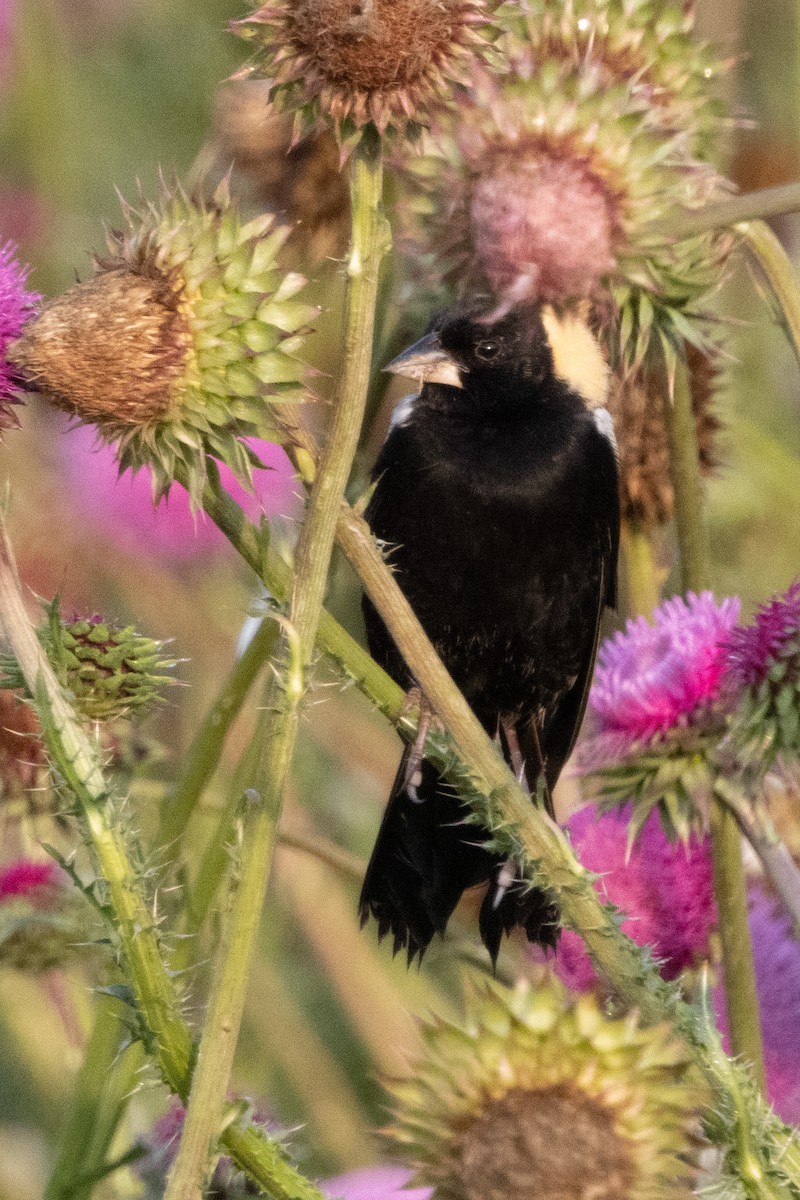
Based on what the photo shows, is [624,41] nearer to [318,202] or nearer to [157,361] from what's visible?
[318,202]

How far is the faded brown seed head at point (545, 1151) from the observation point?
944 millimetres

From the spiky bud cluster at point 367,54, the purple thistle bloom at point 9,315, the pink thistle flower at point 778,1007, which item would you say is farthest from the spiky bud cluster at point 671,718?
the purple thistle bloom at point 9,315

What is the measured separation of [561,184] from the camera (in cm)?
152

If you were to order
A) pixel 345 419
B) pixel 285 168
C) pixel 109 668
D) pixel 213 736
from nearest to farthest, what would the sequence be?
pixel 345 419 → pixel 109 668 → pixel 213 736 → pixel 285 168

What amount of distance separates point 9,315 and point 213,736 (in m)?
0.59

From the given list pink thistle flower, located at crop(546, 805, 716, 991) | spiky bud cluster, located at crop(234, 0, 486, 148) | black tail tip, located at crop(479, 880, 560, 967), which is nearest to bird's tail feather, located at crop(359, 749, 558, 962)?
black tail tip, located at crop(479, 880, 560, 967)

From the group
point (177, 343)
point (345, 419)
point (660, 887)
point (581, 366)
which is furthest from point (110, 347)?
point (581, 366)

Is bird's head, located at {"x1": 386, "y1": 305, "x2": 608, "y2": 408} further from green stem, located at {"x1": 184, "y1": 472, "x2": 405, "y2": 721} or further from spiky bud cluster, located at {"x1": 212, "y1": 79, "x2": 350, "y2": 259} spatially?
green stem, located at {"x1": 184, "y1": 472, "x2": 405, "y2": 721}

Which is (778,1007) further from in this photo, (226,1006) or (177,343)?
(177,343)

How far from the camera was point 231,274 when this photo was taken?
1376 mm

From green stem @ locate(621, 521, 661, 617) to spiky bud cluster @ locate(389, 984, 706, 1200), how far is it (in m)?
1.09

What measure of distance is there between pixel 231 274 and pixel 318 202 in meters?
1.00

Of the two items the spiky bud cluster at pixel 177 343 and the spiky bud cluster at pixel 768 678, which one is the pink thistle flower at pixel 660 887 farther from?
the spiky bud cluster at pixel 177 343

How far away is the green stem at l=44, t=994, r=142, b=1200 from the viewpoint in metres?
1.68
